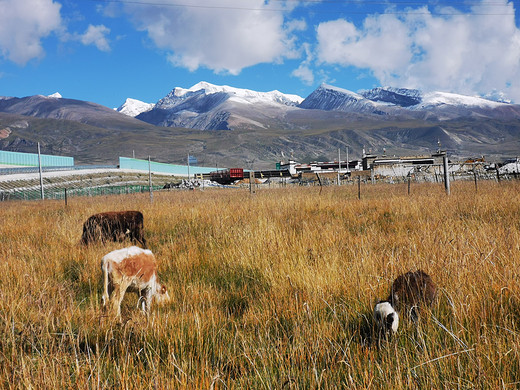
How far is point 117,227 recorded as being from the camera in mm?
6973

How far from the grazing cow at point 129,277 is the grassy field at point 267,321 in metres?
0.15

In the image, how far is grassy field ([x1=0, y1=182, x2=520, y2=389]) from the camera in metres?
1.88

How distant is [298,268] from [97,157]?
551 ft

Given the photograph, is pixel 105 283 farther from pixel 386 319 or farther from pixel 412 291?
pixel 412 291

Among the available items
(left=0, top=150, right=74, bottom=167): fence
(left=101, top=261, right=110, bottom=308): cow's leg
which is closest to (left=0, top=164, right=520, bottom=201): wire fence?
(left=0, top=150, right=74, bottom=167): fence

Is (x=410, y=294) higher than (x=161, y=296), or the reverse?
(x=410, y=294)

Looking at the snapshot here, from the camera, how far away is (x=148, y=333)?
8.28ft

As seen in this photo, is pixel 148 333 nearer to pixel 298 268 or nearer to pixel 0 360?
pixel 0 360

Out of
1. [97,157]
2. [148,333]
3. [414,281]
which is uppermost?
[97,157]

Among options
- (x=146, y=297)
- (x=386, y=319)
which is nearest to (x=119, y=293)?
(x=146, y=297)

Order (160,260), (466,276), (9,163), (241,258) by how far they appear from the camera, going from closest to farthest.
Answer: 1. (466,276)
2. (241,258)
3. (160,260)
4. (9,163)

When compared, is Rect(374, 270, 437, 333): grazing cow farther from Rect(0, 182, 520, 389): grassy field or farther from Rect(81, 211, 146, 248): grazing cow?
Rect(81, 211, 146, 248): grazing cow

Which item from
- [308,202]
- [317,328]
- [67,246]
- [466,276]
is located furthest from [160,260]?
[308,202]

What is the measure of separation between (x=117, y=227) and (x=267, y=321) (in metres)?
5.36
